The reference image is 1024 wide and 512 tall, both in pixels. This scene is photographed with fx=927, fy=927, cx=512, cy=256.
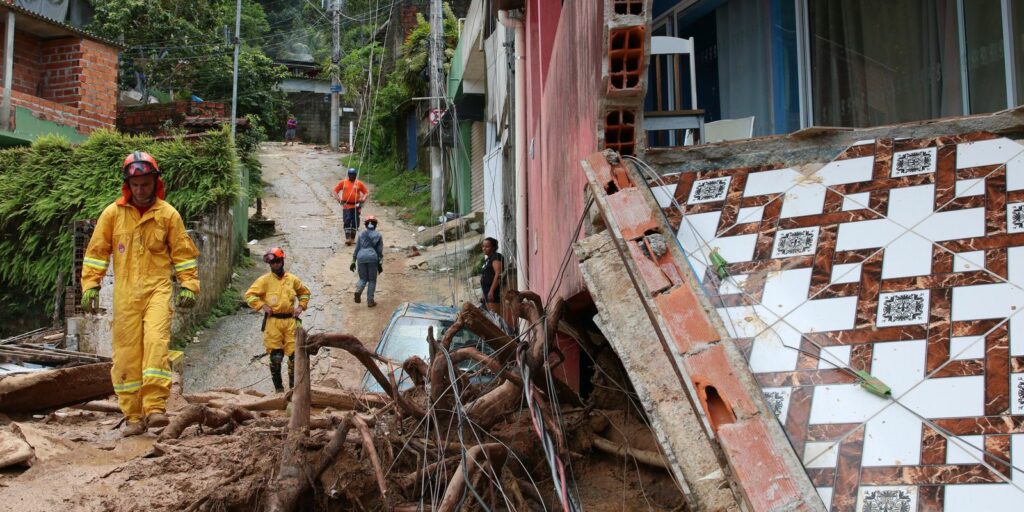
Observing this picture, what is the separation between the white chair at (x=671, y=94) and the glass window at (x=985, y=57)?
1871 millimetres

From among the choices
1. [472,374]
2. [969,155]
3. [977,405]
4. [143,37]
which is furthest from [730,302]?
[143,37]

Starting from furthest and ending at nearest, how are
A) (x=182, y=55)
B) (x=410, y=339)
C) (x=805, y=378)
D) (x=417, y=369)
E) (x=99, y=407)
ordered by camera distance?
(x=182, y=55)
(x=410, y=339)
(x=99, y=407)
(x=417, y=369)
(x=805, y=378)

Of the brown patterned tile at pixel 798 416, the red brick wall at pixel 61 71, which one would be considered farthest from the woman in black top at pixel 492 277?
the red brick wall at pixel 61 71

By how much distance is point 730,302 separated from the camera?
166 inches

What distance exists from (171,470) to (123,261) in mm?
1872

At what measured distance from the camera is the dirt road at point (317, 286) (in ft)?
40.5

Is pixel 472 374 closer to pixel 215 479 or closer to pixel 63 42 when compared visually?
pixel 215 479

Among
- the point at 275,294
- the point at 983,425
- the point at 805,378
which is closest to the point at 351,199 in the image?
the point at 275,294

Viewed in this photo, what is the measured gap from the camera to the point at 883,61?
720cm

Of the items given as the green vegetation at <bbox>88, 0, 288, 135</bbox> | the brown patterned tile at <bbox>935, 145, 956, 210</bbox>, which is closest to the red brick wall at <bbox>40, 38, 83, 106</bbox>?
the green vegetation at <bbox>88, 0, 288, 135</bbox>

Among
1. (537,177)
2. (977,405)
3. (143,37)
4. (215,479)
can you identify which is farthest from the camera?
(143,37)

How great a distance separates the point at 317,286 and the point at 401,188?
32.6ft

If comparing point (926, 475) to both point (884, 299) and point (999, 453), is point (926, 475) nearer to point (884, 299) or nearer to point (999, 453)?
point (999, 453)

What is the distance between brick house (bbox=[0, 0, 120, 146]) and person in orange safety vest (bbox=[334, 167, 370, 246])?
524cm
